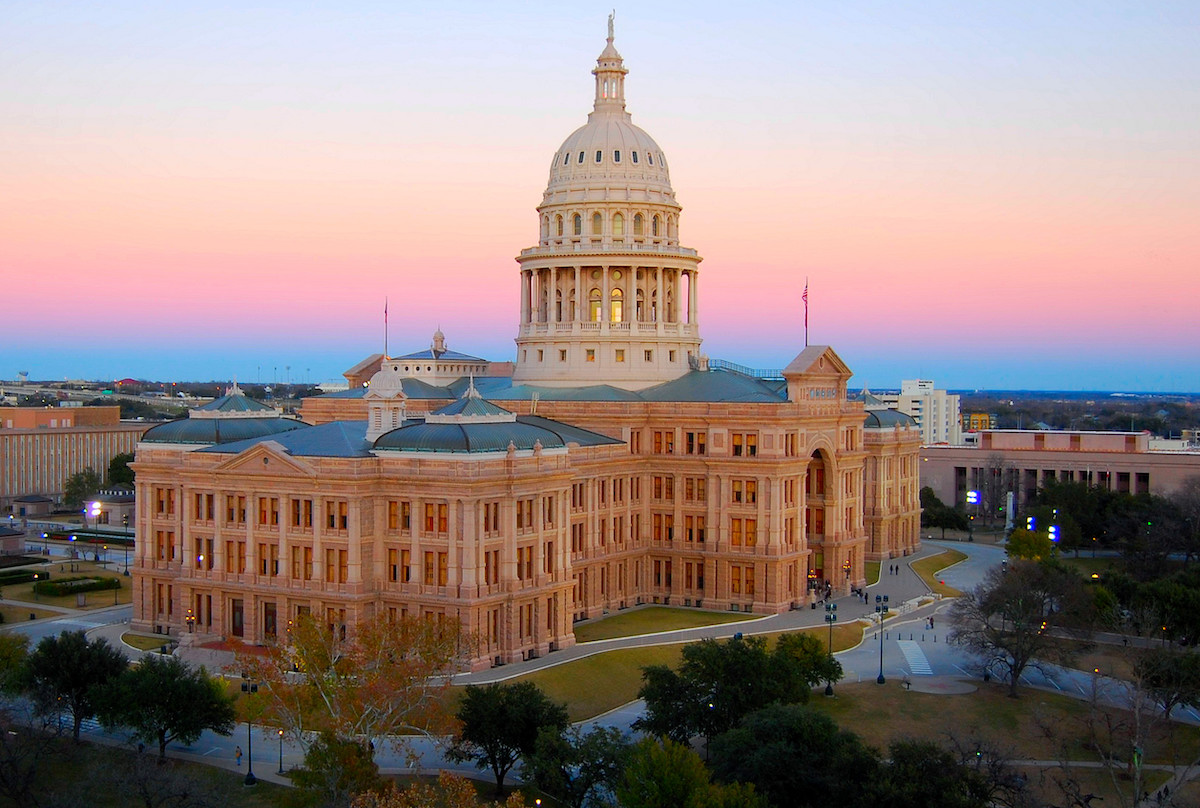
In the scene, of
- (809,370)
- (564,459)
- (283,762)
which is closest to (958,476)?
(809,370)

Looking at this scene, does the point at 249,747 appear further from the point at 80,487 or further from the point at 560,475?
the point at 80,487

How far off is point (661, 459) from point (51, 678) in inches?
1897

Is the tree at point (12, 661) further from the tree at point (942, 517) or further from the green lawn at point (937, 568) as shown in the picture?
the tree at point (942, 517)

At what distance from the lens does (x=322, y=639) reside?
207 feet

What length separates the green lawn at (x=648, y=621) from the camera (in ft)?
296

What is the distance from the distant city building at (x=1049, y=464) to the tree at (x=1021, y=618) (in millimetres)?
68684

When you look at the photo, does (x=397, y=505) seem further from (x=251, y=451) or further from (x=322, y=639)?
(x=322, y=639)

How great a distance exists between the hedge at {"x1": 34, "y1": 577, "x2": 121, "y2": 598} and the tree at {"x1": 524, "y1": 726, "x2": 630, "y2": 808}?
60.1 m

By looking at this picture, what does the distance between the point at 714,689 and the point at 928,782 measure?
15352 millimetres

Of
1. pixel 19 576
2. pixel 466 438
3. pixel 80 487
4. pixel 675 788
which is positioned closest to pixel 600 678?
pixel 466 438

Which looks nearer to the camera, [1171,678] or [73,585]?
[1171,678]

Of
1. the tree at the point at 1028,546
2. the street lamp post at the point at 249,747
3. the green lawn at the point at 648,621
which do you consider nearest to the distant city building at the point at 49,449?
the green lawn at the point at 648,621

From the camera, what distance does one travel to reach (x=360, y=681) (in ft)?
203

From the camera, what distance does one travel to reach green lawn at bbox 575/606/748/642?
90.2 meters
